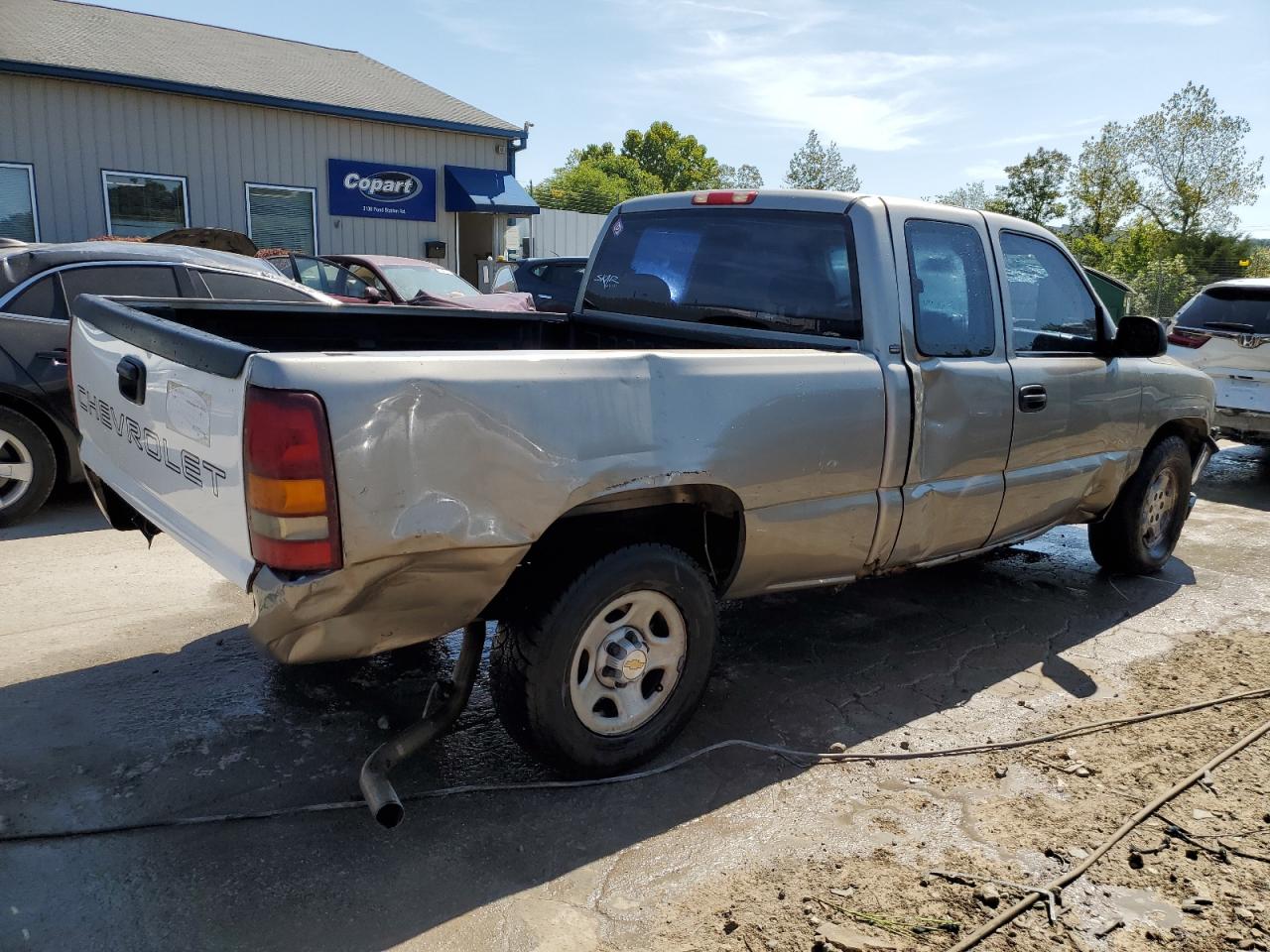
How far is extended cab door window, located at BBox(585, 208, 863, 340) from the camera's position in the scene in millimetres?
3777

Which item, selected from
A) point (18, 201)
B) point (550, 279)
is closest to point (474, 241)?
point (550, 279)

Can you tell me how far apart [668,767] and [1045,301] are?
9.52 feet

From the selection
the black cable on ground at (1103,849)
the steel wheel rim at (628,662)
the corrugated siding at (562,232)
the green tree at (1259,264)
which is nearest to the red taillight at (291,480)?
the steel wheel rim at (628,662)

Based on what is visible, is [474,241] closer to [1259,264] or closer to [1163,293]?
[1163,293]

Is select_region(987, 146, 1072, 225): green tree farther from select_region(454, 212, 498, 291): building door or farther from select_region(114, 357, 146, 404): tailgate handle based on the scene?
select_region(114, 357, 146, 404): tailgate handle

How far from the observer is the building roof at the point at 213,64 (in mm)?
15266

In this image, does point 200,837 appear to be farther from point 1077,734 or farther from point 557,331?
point 1077,734

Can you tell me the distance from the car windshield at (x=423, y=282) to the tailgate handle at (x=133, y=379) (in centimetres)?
935

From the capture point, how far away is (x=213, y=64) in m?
17.4

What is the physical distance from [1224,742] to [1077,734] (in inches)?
21.6

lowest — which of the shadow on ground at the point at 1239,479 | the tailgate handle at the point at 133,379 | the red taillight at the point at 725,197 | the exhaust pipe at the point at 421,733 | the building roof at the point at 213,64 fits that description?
the shadow on ground at the point at 1239,479

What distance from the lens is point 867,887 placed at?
107 inches

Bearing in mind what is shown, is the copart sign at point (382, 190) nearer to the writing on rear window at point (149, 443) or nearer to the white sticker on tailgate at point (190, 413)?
the writing on rear window at point (149, 443)

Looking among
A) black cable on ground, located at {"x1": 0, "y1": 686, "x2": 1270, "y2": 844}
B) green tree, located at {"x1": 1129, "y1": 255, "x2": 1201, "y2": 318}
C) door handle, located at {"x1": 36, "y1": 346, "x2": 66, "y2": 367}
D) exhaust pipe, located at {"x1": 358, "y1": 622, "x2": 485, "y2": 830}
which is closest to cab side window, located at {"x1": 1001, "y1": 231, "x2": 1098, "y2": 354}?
black cable on ground, located at {"x1": 0, "y1": 686, "x2": 1270, "y2": 844}
